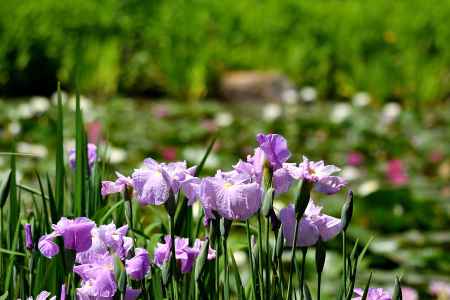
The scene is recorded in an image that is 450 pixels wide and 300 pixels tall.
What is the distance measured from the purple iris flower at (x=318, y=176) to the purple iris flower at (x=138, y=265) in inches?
8.0

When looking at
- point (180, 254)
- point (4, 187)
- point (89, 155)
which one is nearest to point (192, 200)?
point (180, 254)

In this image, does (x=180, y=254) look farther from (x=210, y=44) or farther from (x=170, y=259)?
(x=210, y=44)

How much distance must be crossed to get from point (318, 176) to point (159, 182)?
0.62ft

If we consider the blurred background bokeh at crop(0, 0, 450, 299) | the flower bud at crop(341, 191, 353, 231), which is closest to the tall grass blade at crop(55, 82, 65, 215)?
the flower bud at crop(341, 191, 353, 231)

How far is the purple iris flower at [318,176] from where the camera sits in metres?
1.00

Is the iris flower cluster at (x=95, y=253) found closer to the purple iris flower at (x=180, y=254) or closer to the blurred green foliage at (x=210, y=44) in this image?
the purple iris flower at (x=180, y=254)

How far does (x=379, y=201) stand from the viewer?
11.8 feet

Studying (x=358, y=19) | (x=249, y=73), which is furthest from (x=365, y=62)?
(x=249, y=73)

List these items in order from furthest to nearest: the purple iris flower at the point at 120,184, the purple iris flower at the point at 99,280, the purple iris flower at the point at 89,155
Answer: the purple iris flower at the point at 89,155 → the purple iris flower at the point at 120,184 → the purple iris flower at the point at 99,280

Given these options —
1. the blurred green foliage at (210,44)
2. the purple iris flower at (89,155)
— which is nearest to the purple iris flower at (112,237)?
the purple iris flower at (89,155)

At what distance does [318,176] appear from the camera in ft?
3.32

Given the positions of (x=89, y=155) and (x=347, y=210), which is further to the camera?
(x=89, y=155)

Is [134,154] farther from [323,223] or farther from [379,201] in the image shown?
[323,223]

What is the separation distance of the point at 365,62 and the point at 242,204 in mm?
6185
